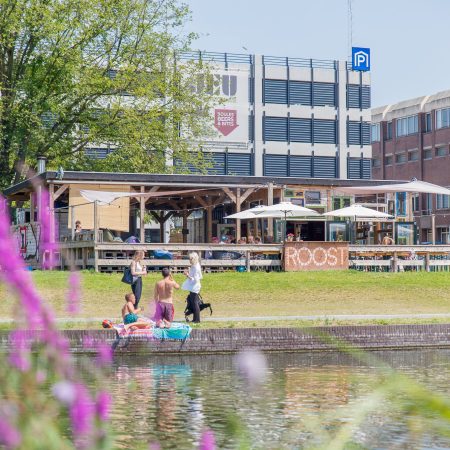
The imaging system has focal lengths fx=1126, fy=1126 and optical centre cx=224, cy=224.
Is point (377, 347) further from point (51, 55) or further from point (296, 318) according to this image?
point (51, 55)

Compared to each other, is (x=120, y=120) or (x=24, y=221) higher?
(x=120, y=120)

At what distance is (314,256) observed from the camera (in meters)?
34.5

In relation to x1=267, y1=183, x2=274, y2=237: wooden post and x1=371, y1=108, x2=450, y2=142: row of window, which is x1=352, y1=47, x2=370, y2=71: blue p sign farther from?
x1=267, y1=183, x2=274, y2=237: wooden post

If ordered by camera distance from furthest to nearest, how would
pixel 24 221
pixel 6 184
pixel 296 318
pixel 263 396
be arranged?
pixel 6 184 → pixel 24 221 → pixel 296 318 → pixel 263 396

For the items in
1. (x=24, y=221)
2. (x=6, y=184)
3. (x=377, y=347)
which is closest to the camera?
(x=377, y=347)

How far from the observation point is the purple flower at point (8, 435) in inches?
69.3

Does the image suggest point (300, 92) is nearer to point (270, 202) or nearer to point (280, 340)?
point (270, 202)

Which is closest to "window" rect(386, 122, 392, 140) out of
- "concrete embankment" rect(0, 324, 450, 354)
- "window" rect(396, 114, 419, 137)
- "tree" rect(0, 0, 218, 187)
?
"window" rect(396, 114, 419, 137)

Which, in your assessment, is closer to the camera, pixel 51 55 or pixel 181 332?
pixel 181 332

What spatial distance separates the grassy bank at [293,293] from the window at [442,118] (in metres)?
50.9

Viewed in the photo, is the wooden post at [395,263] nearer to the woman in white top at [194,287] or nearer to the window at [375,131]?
the woman in white top at [194,287]

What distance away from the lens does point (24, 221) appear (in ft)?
136

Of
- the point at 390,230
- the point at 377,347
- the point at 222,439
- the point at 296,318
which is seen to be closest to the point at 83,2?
the point at 390,230

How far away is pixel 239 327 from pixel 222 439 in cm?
1086
